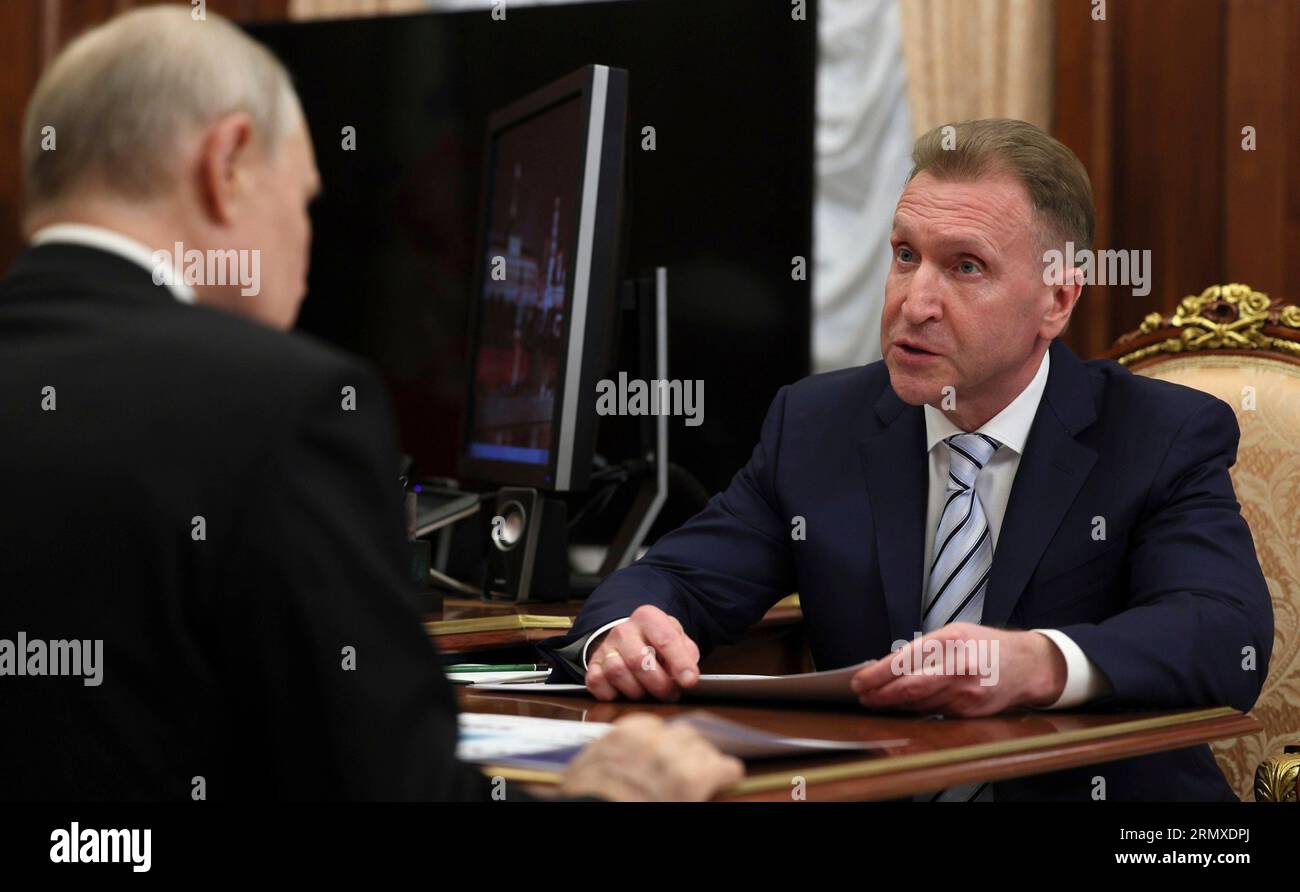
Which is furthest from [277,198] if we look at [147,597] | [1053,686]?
[1053,686]

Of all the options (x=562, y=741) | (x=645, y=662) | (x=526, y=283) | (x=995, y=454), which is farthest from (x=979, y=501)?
(x=526, y=283)

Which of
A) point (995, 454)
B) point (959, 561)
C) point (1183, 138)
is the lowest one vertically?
point (959, 561)

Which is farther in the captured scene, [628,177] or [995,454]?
[628,177]

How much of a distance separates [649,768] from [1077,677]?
62 cm

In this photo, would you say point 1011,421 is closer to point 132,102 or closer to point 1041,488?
point 1041,488

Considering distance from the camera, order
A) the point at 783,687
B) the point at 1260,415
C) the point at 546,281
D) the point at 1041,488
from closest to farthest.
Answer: the point at 783,687, the point at 1041,488, the point at 1260,415, the point at 546,281

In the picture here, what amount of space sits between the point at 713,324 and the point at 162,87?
198 centimetres

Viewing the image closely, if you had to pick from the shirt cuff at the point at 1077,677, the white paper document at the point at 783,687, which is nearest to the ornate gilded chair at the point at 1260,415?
the shirt cuff at the point at 1077,677

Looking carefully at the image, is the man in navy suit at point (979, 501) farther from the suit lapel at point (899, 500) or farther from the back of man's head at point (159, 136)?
the back of man's head at point (159, 136)

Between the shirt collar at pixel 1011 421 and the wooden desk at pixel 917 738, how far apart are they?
52 cm

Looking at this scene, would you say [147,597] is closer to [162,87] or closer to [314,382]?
[314,382]

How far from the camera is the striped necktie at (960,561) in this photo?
1.84 metres

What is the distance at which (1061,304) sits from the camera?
2.03 metres

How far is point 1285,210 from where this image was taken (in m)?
2.87
